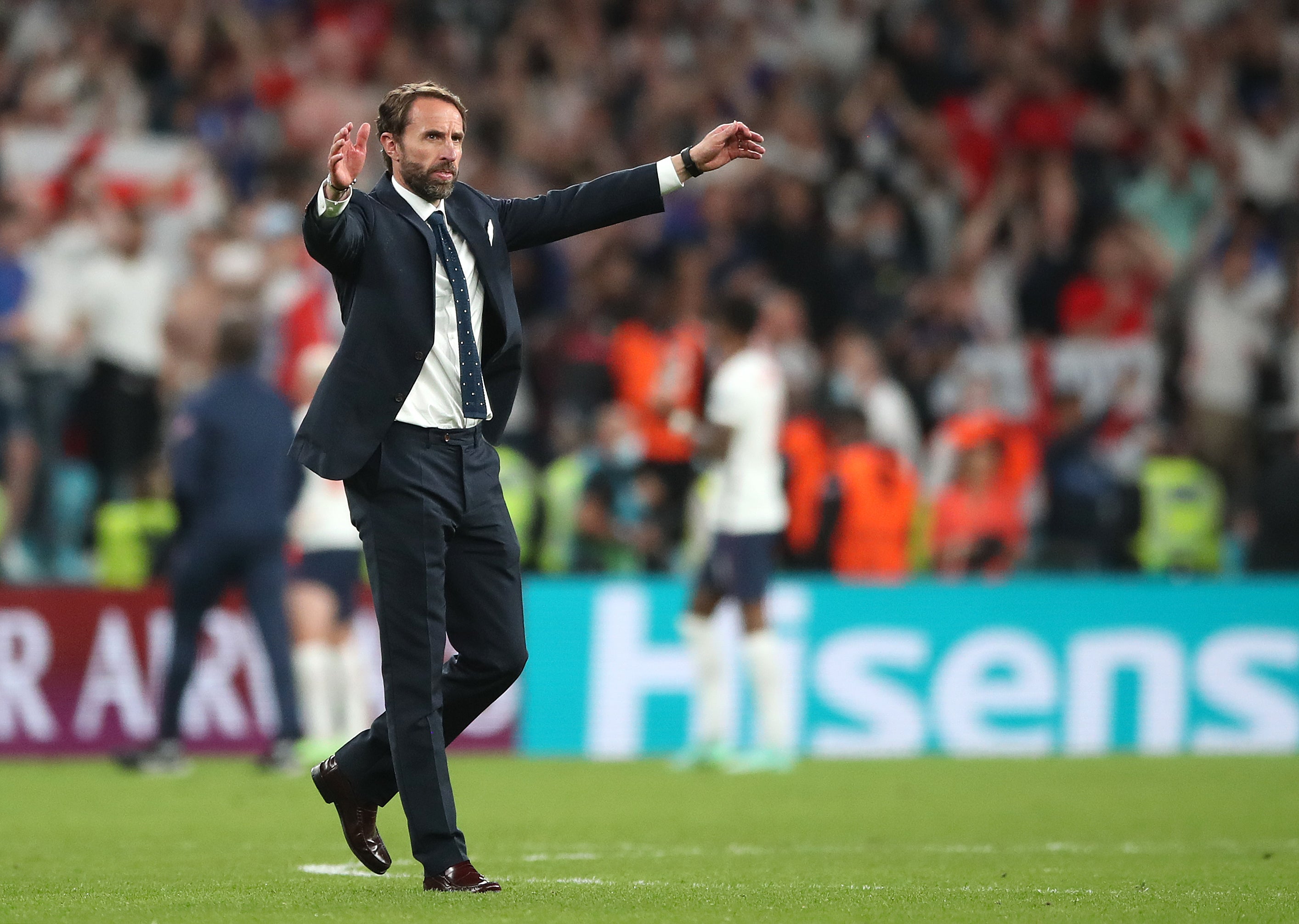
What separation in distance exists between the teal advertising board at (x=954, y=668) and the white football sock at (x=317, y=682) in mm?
1464

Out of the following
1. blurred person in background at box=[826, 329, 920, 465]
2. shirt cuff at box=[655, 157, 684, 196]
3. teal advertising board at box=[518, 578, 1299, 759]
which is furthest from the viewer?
blurred person in background at box=[826, 329, 920, 465]

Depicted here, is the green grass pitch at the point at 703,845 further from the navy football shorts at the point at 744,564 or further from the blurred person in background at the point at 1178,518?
the blurred person in background at the point at 1178,518

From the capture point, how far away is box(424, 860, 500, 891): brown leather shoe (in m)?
5.95

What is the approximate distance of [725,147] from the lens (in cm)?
621

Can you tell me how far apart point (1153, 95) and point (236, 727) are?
425 inches

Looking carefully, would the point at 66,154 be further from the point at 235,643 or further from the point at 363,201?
the point at 363,201

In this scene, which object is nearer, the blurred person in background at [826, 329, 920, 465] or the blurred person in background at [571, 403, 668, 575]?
the blurred person in background at [571, 403, 668, 575]

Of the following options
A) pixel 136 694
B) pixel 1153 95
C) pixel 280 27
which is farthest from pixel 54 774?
pixel 1153 95

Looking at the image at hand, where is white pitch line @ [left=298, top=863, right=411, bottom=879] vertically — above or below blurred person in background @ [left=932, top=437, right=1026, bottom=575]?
below

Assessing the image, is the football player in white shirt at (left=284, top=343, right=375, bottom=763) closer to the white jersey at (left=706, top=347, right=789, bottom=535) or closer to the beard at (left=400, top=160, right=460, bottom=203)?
the white jersey at (left=706, top=347, right=789, bottom=535)

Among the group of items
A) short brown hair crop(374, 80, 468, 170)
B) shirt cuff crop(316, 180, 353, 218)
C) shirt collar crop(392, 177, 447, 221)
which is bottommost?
shirt cuff crop(316, 180, 353, 218)

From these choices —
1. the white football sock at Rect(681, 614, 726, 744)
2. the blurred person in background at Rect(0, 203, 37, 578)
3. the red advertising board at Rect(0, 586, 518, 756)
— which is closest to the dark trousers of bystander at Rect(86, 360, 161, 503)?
the blurred person in background at Rect(0, 203, 37, 578)

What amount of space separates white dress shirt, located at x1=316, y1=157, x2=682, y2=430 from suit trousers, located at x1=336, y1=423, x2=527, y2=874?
1.7 inches

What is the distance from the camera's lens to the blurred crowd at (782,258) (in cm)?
1409
